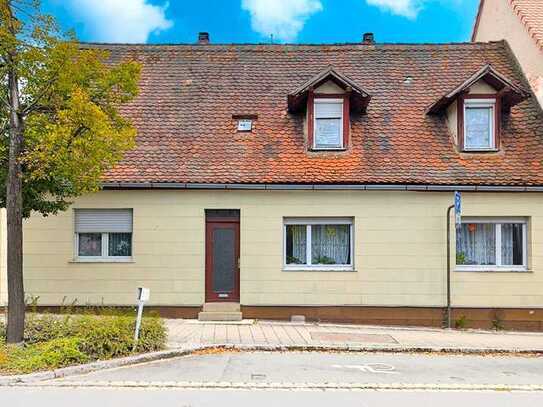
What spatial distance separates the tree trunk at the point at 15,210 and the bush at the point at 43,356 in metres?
0.74

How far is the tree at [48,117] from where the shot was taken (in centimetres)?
1043

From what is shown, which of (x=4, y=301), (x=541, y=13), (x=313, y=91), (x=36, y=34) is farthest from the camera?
(x=541, y=13)

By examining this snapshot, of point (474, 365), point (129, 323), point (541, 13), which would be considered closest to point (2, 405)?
point (129, 323)

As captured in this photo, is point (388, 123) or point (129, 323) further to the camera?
point (388, 123)

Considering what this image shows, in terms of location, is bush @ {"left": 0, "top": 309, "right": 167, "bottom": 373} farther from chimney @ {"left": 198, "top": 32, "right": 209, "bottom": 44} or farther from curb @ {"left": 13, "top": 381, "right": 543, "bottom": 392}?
chimney @ {"left": 198, "top": 32, "right": 209, "bottom": 44}

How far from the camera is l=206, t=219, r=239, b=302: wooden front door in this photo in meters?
15.7

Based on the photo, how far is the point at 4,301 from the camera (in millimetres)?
15297

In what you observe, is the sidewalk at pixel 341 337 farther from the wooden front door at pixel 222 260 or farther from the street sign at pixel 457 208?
the street sign at pixel 457 208

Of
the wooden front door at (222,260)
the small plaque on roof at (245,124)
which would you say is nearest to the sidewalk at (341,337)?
the wooden front door at (222,260)

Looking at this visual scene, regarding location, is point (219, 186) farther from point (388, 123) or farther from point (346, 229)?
point (388, 123)

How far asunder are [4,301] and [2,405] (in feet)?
27.1

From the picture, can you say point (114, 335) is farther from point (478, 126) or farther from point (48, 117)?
point (478, 126)

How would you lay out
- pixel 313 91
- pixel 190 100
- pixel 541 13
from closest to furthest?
pixel 313 91 < pixel 190 100 < pixel 541 13

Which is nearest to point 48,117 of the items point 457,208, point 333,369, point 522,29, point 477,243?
point 333,369
